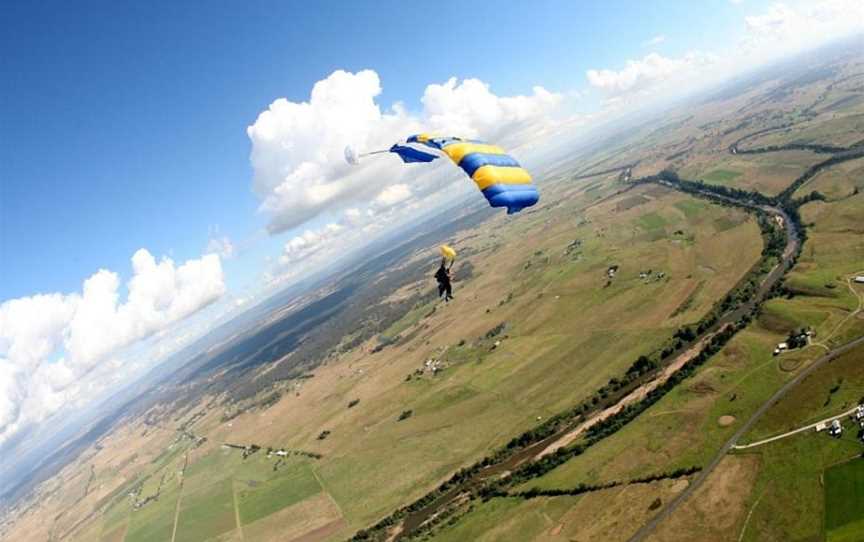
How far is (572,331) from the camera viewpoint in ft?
456

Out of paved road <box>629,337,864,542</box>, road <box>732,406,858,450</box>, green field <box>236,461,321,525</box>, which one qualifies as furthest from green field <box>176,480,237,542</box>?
road <box>732,406,858,450</box>

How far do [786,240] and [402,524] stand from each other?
12489 centimetres

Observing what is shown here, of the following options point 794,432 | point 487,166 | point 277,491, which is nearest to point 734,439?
point 794,432

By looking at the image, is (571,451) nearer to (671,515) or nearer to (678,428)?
(678,428)

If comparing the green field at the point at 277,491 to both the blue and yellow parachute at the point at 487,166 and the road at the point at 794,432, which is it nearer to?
the road at the point at 794,432

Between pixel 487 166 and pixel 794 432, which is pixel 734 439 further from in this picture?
pixel 487 166

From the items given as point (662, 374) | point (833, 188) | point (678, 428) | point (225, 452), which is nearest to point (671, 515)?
point (678, 428)

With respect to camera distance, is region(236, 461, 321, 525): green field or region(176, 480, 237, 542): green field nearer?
region(236, 461, 321, 525): green field

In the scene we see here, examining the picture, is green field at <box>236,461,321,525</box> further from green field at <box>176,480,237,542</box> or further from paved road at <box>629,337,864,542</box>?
paved road at <box>629,337,864,542</box>

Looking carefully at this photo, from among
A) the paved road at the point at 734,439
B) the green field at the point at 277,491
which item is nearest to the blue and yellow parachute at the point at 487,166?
the paved road at the point at 734,439

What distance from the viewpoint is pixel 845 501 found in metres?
57.6

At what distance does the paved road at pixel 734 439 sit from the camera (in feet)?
214

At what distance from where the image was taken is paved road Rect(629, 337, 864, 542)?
214 feet

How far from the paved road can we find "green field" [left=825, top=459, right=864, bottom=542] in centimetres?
1292
